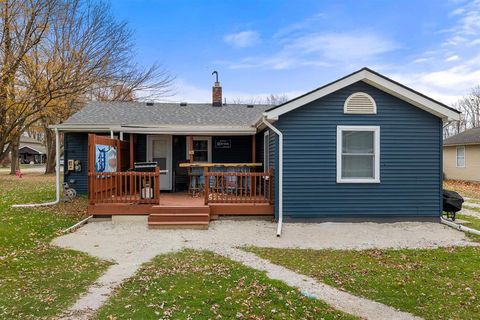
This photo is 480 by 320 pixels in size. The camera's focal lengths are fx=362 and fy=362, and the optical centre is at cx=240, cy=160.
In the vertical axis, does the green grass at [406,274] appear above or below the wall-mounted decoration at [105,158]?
below

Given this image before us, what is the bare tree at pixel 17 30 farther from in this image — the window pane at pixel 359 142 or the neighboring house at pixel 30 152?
the neighboring house at pixel 30 152

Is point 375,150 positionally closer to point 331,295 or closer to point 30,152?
point 331,295

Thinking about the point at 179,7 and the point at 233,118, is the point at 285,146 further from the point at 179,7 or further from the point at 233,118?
the point at 179,7

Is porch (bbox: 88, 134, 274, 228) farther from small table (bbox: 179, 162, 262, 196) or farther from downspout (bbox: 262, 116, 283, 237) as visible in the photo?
small table (bbox: 179, 162, 262, 196)

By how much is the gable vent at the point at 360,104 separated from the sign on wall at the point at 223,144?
15.5 ft

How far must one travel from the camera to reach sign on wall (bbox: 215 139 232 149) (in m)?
12.4

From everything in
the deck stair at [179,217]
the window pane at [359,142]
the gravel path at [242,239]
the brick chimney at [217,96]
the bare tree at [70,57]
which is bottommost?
the gravel path at [242,239]

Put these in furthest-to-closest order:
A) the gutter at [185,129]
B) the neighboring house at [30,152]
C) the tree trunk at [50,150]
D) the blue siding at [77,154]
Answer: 1. the neighboring house at [30,152]
2. the tree trunk at [50,150]
3. the blue siding at [77,154]
4. the gutter at [185,129]

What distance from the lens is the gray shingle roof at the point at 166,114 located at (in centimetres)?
1218

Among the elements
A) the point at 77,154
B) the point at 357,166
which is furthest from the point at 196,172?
the point at 357,166

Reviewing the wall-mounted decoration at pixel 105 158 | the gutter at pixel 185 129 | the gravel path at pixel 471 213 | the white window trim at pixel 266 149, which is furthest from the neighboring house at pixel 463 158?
the wall-mounted decoration at pixel 105 158

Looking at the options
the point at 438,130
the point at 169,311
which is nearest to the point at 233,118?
the point at 438,130

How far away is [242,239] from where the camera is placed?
7.34 metres

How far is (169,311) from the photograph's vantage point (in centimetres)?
377
